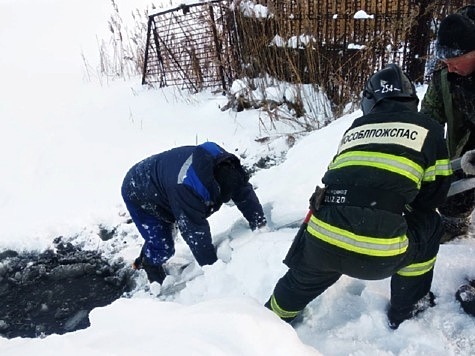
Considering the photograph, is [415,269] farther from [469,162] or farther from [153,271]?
[153,271]

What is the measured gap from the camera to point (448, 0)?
4.14m

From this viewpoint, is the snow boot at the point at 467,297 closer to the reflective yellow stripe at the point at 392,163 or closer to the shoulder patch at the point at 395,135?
the reflective yellow stripe at the point at 392,163

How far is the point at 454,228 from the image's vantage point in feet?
8.34

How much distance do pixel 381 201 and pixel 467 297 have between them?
2.44 ft

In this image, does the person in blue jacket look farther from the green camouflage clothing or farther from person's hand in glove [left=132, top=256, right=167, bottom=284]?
the green camouflage clothing

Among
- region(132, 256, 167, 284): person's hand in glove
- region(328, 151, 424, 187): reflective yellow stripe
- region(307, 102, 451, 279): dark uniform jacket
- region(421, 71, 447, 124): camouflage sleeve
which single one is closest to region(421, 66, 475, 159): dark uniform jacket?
region(421, 71, 447, 124): camouflage sleeve

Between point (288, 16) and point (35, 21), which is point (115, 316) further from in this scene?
point (35, 21)

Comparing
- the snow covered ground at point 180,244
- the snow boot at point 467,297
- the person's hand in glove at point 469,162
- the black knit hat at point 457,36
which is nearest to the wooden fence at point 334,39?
the snow covered ground at point 180,244

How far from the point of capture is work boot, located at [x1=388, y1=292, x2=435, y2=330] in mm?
1979

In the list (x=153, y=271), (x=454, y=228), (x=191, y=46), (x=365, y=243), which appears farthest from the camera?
(x=191, y=46)

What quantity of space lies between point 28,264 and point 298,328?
2289mm

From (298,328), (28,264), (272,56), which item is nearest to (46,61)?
(272,56)

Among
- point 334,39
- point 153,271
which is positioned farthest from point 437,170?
point 334,39

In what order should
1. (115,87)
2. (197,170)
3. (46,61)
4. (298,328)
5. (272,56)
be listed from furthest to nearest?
(46,61)
(115,87)
(272,56)
(197,170)
(298,328)
